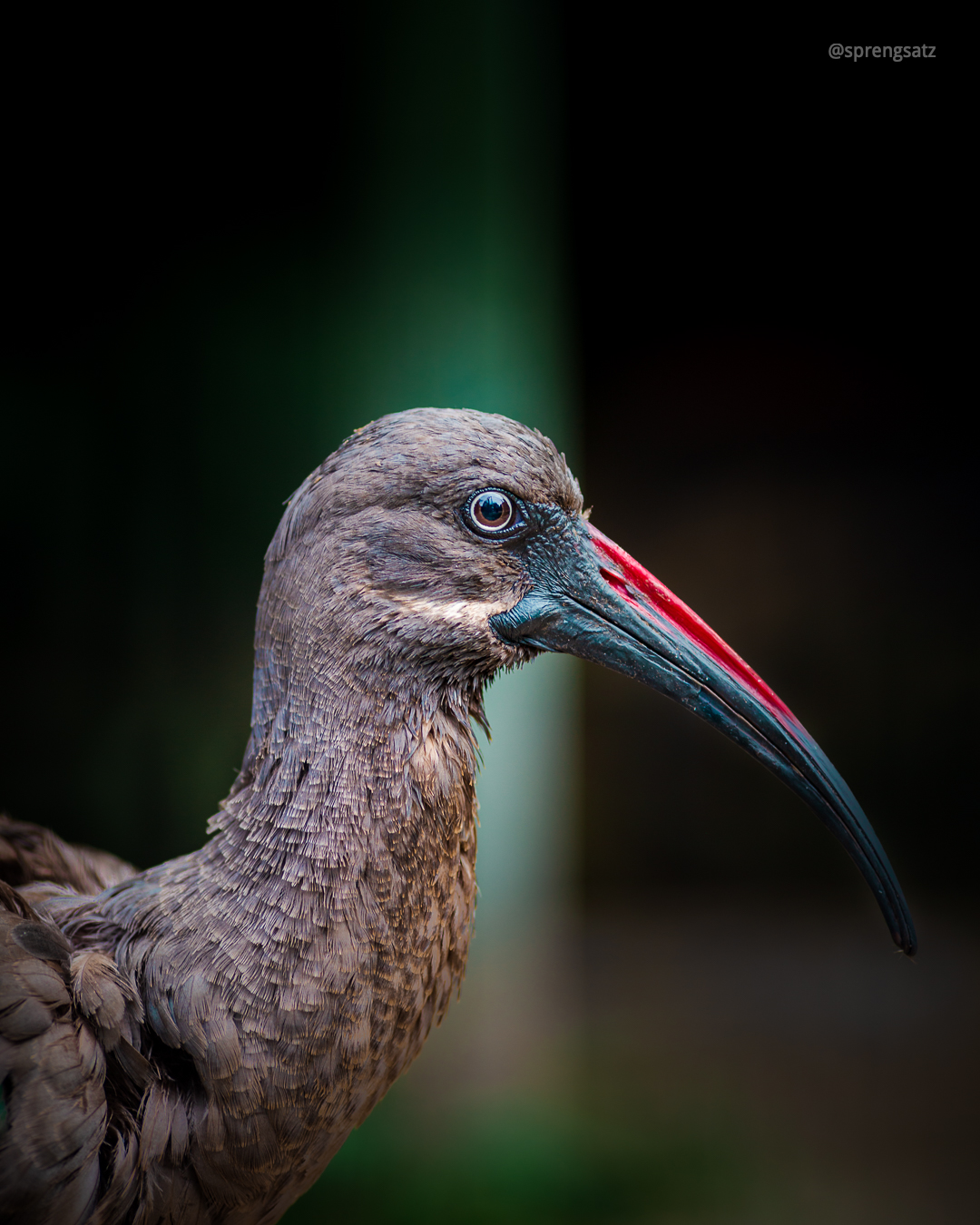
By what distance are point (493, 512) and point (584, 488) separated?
1839 mm

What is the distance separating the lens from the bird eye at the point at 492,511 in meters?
0.90

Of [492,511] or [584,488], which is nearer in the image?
[492,511]

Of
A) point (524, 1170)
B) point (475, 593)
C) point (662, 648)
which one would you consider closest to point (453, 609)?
point (475, 593)

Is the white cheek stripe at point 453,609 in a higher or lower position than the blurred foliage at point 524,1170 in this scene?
higher

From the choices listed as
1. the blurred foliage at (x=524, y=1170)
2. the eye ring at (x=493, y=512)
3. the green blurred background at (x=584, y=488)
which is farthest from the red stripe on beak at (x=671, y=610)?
the blurred foliage at (x=524, y=1170)

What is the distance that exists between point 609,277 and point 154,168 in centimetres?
136

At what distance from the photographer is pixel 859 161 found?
7.26ft

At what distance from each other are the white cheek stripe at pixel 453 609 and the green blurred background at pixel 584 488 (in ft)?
3.43

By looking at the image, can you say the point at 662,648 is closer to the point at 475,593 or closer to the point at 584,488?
the point at 475,593

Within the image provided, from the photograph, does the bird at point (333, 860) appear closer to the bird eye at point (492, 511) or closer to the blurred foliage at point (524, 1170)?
the bird eye at point (492, 511)

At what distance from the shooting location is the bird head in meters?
0.89

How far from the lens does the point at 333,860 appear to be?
855 millimetres

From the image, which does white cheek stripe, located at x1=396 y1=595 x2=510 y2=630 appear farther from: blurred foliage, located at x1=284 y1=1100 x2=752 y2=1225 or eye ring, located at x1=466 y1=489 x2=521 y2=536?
blurred foliage, located at x1=284 y1=1100 x2=752 y2=1225

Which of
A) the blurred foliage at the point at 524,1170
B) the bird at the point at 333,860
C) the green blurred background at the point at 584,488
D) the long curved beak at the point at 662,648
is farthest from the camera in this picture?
the blurred foliage at the point at 524,1170
